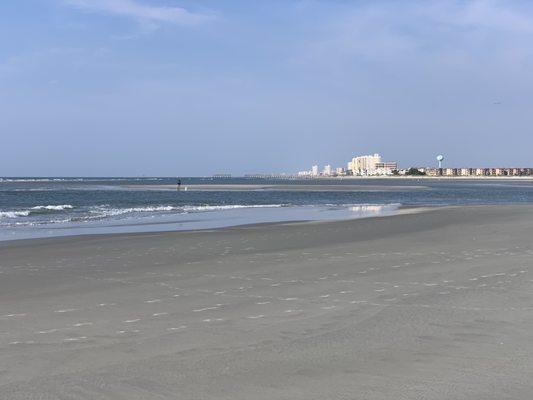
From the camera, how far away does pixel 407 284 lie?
32.8 ft

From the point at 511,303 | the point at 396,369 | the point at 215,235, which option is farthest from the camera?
the point at 215,235

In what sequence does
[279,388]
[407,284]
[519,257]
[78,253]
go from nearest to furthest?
[279,388] → [407,284] → [519,257] → [78,253]

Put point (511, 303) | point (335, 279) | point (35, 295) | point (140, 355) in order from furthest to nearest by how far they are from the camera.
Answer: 1. point (335, 279)
2. point (35, 295)
3. point (511, 303)
4. point (140, 355)

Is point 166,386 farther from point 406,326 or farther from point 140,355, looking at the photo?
point 406,326

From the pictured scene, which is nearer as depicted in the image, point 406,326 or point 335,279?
point 406,326

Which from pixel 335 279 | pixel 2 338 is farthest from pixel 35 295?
pixel 335 279

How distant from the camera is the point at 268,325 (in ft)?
23.3

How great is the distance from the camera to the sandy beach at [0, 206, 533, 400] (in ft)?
16.4

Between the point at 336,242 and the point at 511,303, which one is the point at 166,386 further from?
the point at 336,242

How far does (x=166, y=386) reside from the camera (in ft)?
16.2

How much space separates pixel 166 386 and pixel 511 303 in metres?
5.18

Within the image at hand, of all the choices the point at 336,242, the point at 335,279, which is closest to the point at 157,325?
the point at 335,279

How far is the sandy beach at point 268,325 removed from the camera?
196 inches

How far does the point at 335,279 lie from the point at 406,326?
3.65 m
